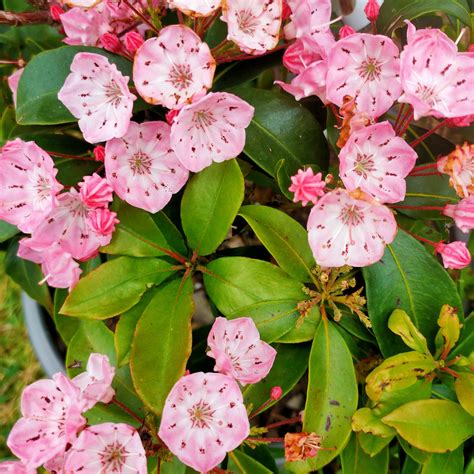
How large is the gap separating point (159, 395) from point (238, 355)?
0.13 m

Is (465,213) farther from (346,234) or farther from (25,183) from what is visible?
(25,183)

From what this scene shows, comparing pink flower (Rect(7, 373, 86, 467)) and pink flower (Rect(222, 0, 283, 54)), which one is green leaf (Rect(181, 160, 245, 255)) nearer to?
pink flower (Rect(222, 0, 283, 54))

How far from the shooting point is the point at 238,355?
36.6 inches

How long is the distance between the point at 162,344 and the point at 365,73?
0.51m

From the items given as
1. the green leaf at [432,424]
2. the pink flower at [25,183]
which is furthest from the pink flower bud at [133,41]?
the green leaf at [432,424]

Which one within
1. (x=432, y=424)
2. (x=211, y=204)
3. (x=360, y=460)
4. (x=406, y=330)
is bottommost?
(x=360, y=460)

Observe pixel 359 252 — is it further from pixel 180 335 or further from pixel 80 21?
pixel 80 21

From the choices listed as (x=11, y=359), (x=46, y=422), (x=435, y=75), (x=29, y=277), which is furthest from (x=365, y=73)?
(x=11, y=359)

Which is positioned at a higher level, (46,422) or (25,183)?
(25,183)

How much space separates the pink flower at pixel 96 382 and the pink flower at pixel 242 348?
0.15 meters

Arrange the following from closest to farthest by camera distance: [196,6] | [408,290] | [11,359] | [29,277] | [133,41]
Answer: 1. [196,6]
2. [133,41]
3. [408,290]
4. [29,277]
5. [11,359]

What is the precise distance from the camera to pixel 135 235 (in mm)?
985

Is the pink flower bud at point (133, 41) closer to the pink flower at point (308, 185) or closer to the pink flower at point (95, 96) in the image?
the pink flower at point (95, 96)

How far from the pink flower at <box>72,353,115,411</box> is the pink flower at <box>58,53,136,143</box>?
329mm
